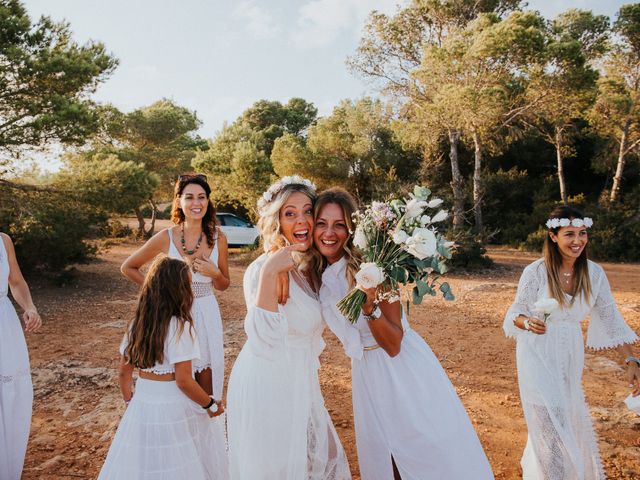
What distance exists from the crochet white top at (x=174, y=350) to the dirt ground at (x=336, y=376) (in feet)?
6.21

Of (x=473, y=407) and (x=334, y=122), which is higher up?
(x=334, y=122)

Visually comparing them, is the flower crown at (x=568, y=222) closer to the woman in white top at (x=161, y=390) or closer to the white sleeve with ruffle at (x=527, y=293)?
the white sleeve with ruffle at (x=527, y=293)

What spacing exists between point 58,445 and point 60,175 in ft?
24.6

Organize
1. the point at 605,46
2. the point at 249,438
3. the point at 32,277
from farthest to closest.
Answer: the point at 605,46 < the point at 32,277 < the point at 249,438

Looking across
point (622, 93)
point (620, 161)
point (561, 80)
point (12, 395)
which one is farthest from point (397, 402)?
point (622, 93)

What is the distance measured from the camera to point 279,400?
2467mm

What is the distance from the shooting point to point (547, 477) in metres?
3.20

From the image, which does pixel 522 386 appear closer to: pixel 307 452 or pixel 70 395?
pixel 307 452

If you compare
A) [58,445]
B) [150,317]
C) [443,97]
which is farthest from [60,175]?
[443,97]

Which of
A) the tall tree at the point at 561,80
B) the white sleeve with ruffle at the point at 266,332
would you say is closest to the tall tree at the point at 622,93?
the tall tree at the point at 561,80

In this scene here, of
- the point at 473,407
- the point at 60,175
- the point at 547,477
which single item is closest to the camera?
the point at 547,477

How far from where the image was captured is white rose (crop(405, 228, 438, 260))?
219 centimetres

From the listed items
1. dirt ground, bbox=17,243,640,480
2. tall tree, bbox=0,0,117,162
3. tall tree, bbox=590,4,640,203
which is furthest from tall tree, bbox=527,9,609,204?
tall tree, bbox=0,0,117,162

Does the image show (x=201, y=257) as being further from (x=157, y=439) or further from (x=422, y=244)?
(x=422, y=244)
